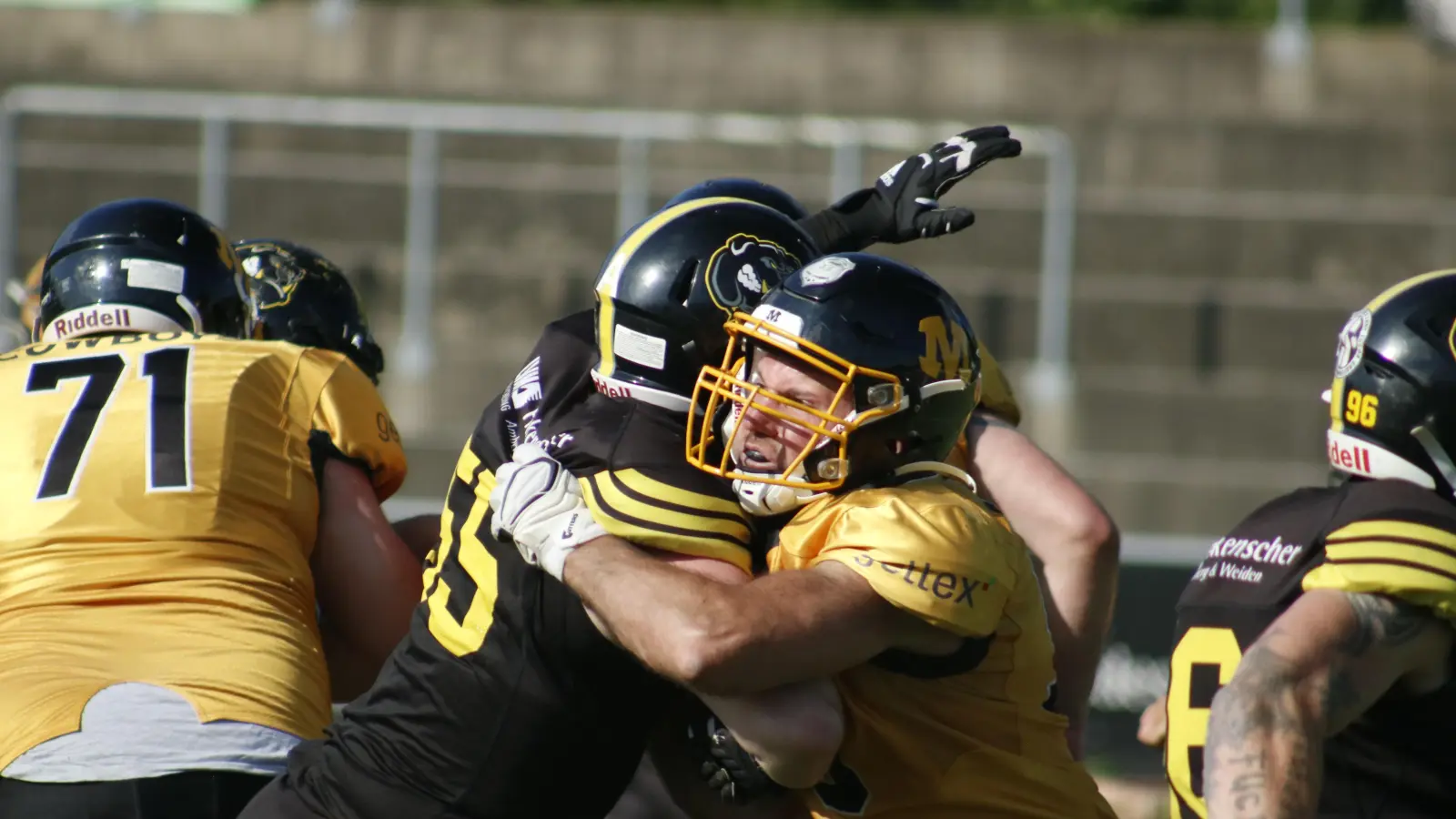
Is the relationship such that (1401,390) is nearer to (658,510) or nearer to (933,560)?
(933,560)

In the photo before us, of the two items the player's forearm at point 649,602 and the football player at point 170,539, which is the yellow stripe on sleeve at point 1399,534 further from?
the football player at point 170,539

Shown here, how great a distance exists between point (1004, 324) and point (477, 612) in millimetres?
9051

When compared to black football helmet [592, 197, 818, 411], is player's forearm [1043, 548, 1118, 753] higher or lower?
lower

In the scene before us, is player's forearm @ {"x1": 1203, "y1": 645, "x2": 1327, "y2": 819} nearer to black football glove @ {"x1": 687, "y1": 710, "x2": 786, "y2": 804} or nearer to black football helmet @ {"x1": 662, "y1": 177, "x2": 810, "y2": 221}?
black football glove @ {"x1": 687, "y1": 710, "x2": 786, "y2": 804}

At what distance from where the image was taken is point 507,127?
1222cm

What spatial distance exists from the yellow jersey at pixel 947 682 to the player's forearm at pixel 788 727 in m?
0.12

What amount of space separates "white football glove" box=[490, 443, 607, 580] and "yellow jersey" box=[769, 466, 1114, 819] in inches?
14.4

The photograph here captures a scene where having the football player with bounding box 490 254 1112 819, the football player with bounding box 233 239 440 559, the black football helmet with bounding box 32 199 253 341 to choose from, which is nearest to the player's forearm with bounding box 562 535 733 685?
the football player with bounding box 490 254 1112 819

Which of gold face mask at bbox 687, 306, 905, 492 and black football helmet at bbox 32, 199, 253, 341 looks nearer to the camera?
gold face mask at bbox 687, 306, 905, 492

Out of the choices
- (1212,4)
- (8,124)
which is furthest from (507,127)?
(1212,4)

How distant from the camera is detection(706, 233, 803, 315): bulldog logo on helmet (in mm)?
3404

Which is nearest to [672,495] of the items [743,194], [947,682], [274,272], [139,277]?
[947,682]

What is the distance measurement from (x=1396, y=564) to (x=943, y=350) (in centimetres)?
95

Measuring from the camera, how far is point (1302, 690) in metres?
3.15
